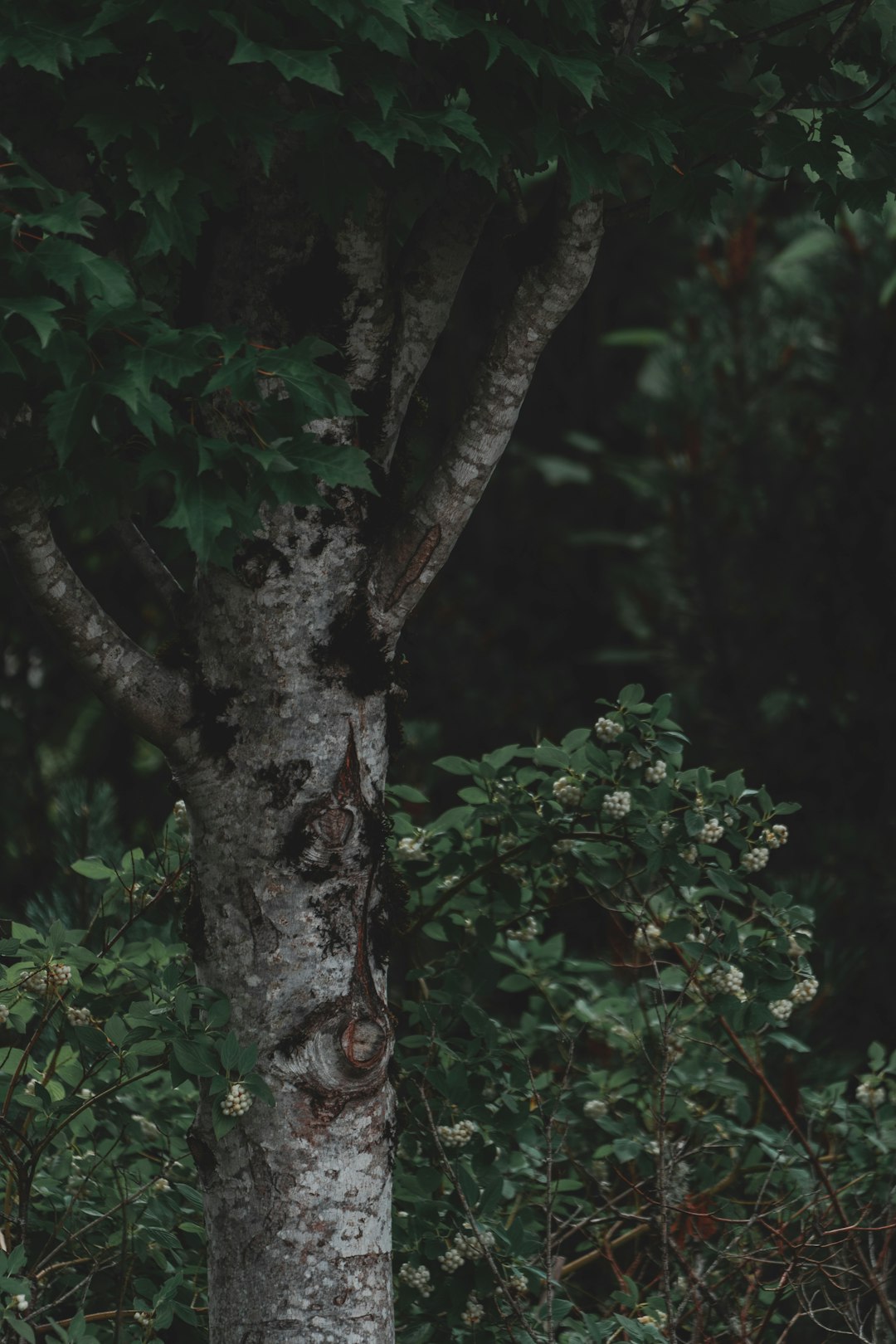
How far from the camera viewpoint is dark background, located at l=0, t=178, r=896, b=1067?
13.3 ft

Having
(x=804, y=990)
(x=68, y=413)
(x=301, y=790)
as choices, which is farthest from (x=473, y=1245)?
(x=68, y=413)

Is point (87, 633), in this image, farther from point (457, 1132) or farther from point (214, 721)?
point (457, 1132)

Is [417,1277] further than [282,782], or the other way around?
[417,1277]

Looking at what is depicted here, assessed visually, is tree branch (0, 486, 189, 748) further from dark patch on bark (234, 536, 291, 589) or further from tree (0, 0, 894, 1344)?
dark patch on bark (234, 536, 291, 589)

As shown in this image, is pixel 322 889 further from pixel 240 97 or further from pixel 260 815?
pixel 240 97

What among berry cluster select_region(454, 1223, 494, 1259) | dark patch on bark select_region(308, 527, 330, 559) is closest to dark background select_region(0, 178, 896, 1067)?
dark patch on bark select_region(308, 527, 330, 559)

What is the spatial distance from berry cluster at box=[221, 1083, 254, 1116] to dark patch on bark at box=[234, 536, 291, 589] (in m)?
0.77

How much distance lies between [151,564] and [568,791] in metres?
0.90

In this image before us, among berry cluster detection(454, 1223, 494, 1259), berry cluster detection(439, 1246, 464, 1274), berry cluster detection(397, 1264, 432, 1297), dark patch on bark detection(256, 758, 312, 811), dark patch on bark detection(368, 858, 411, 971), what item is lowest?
berry cluster detection(397, 1264, 432, 1297)

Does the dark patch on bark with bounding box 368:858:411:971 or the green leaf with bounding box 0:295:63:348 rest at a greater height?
the green leaf with bounding box 0:295:63:348

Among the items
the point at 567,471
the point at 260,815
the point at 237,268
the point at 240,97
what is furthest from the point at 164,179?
the point at 567,471

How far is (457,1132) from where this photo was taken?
7.89 ft

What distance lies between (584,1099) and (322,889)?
3.98ft

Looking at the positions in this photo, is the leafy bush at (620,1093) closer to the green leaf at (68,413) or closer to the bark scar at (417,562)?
the bark scar at (417,562)
